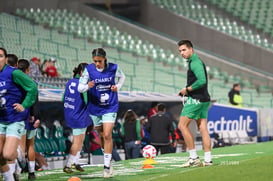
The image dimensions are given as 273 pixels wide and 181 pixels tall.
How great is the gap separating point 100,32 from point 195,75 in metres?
22.3

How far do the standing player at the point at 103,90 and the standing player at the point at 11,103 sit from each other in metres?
1.82

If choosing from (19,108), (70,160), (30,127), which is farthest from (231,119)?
(19,108)

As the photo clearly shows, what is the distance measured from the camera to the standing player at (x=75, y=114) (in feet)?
47.1

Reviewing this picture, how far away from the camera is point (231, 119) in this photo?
2652 centimetres

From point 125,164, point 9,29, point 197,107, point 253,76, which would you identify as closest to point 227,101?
point 253,76

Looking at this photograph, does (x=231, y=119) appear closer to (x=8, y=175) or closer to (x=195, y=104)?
(x=195, y=104)

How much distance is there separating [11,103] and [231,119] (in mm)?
16128

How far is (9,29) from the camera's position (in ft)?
100

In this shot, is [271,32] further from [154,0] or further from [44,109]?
[44,109]

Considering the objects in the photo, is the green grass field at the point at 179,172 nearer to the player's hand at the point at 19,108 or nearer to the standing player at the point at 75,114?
the standing player at the point at 75,114

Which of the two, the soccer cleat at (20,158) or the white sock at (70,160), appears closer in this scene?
the white sock at (70,160)

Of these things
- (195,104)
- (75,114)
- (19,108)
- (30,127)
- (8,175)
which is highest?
(195,104)

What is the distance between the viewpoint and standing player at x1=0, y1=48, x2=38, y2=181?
1102cm

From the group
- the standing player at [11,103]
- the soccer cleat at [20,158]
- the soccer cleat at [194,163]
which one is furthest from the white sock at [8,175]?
the soccer cleat at [20,158]
